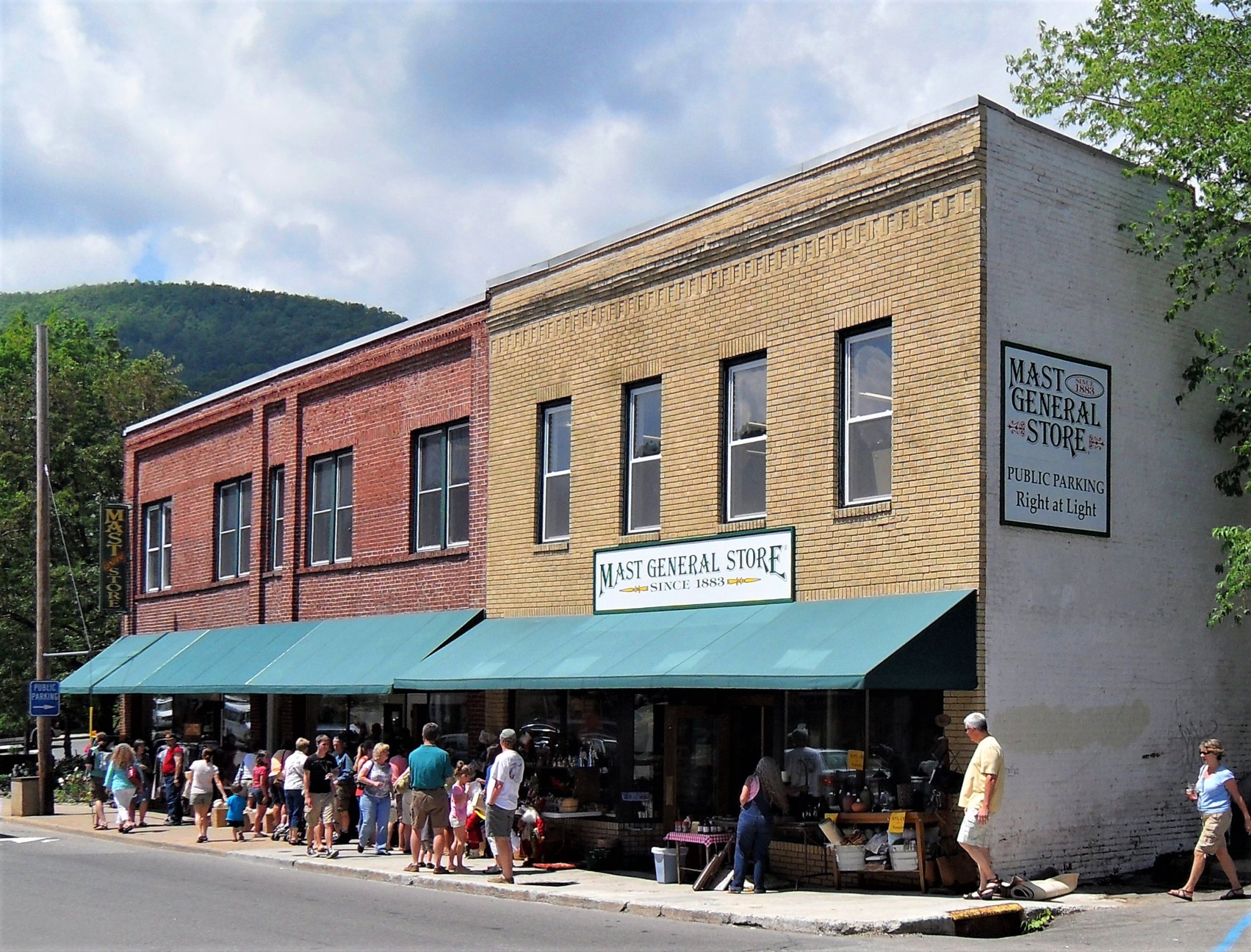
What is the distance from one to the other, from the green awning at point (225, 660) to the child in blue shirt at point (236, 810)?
1.62 m

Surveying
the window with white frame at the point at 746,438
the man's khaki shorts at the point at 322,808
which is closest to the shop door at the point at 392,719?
the man's khaki shorts at the point at 322,808

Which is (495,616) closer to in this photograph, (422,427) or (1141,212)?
(422,427)

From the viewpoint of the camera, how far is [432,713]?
2248cm

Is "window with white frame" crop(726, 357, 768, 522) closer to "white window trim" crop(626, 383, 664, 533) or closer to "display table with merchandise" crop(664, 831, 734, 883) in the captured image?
"white window trim" crop(626, 383, 664, 533)

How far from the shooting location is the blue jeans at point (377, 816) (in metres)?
19.7

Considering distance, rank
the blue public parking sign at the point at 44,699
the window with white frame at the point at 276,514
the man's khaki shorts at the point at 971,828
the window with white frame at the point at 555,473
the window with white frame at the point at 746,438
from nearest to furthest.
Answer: the man's khaki shorts at the point at 971,828, the window with white frame at the point at 746,438, the window with white frame at the point at 555,473, the window with white frame at the point at 276,514, the blue public parking sign at the point at 44,699

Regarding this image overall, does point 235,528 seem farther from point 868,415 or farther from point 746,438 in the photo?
point 868,415

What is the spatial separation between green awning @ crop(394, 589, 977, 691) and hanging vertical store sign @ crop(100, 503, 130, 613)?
15326 mm

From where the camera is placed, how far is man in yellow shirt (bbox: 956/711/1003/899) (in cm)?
1338

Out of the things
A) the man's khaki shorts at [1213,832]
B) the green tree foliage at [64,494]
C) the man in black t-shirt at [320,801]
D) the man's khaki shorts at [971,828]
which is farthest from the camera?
the green tree foliage at [64,494]

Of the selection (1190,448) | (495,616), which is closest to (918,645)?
(1190,448)

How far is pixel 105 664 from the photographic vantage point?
30812mm

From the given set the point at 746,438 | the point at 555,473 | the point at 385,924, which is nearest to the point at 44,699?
the point at 555,473

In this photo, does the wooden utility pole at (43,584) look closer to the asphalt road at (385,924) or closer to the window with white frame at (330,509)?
the window with white frame at (330,509)
